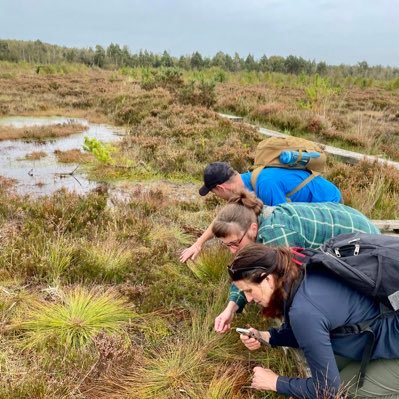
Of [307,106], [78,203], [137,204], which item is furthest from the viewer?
[307,106]

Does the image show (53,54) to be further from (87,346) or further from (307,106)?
(87,346)

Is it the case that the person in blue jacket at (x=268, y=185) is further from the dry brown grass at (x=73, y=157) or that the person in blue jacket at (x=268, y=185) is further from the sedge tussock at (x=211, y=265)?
the dry brown grass at (x=73, y=157)

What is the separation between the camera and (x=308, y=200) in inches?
157

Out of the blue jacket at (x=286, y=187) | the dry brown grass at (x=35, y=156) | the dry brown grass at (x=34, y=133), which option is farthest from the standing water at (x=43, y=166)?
the blue jacket at (x=286, y=187)

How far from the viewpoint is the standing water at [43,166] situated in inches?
302

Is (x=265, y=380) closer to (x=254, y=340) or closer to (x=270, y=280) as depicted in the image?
(x=254, y=340)

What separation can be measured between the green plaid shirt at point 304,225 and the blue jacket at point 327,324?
28.7 inches

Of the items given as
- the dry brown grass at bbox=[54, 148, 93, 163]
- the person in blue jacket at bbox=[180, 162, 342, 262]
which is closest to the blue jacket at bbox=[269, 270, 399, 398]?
the person in blue jacket at bbox=[180, 162, 342, 262]

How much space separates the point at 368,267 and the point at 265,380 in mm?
902

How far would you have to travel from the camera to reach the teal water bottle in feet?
12.7

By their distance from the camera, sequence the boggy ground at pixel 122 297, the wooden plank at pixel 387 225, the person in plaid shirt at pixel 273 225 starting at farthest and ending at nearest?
1. the wooden plank at pixel 387 225
2. the person in plaid shirt at pixel 273 225
3. the boggy ground at pixel 122 297

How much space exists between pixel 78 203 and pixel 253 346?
3381 millimetres

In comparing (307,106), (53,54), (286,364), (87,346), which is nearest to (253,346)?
(286,364)

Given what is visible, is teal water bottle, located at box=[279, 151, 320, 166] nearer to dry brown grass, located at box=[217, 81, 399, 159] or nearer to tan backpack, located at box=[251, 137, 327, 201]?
tan backpack, located at box=[251, 137, 327, 201]
